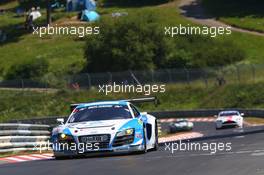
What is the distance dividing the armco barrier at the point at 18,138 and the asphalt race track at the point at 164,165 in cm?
837

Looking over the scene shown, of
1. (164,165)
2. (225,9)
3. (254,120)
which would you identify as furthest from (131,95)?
(164,165)

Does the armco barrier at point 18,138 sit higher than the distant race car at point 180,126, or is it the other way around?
the armco barrier at point 18,138

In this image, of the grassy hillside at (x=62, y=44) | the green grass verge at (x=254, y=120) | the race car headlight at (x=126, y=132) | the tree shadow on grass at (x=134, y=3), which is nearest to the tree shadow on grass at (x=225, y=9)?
the grassy hillside at (x=62, y=44)

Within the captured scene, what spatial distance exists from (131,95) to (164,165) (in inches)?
1890

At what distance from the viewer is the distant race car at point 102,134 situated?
16.9 metres

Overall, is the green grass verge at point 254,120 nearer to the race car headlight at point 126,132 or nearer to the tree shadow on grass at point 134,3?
the race car headlight at point 126,132

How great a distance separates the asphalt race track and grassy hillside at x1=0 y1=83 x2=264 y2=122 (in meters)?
42.7

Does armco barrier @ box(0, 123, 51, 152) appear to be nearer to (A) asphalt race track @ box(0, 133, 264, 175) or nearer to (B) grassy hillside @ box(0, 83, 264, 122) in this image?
(A) asphalt race track @ box(0, 133, 264, 175)

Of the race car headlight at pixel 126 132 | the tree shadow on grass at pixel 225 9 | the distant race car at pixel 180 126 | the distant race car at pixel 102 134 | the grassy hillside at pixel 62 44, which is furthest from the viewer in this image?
the tree shadow on grass at pixel 225 9

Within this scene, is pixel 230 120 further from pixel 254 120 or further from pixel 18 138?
pixel 18 138

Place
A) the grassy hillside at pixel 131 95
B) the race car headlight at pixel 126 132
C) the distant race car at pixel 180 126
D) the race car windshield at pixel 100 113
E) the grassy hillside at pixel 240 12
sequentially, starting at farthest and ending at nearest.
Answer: the grassy hillside at pixel 240 12 < the grassy hillside at pixel 131 95 < the distant race car at pixel 180 126 < the race car windshield at pixel 100 113 < the race car headlight at pixel 126 132

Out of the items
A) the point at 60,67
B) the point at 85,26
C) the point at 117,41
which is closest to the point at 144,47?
the point at 117,41

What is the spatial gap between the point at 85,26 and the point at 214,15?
543 inches

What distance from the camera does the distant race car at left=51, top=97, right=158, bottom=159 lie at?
16923 millimetres
